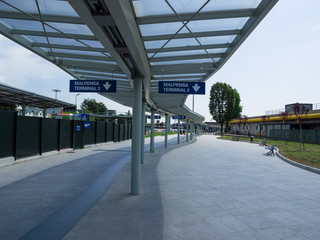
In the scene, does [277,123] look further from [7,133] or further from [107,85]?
[7,133]

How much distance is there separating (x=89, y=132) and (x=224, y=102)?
133ft

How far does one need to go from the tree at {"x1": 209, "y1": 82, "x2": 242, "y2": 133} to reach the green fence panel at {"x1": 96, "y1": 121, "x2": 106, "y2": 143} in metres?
36.7

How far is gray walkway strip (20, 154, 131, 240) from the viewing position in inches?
134

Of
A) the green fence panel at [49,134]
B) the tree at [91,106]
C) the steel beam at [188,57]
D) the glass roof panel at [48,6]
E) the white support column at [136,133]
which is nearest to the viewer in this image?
the glass roof panel at [48,6]

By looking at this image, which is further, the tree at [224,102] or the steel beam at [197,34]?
the tree at [224,102]

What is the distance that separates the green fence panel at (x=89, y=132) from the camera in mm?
16578

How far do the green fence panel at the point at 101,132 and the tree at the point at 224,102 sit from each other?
3670 cm

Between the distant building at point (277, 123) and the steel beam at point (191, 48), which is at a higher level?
the steel beam at point (191, 48)

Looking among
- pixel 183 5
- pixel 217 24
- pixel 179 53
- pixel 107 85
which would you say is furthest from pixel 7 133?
pixel 217 24

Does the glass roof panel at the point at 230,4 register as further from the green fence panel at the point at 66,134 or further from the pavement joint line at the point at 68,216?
the green fence panel at the point at 66,134

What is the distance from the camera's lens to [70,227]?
11.9 feet

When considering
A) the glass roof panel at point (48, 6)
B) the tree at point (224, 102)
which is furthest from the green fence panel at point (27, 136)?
the tree at point (224, 102)

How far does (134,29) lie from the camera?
11.4 feet

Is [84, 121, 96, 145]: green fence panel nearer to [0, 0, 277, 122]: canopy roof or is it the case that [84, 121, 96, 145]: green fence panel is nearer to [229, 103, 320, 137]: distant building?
[0, 0, 277, 122]: canopy roof
